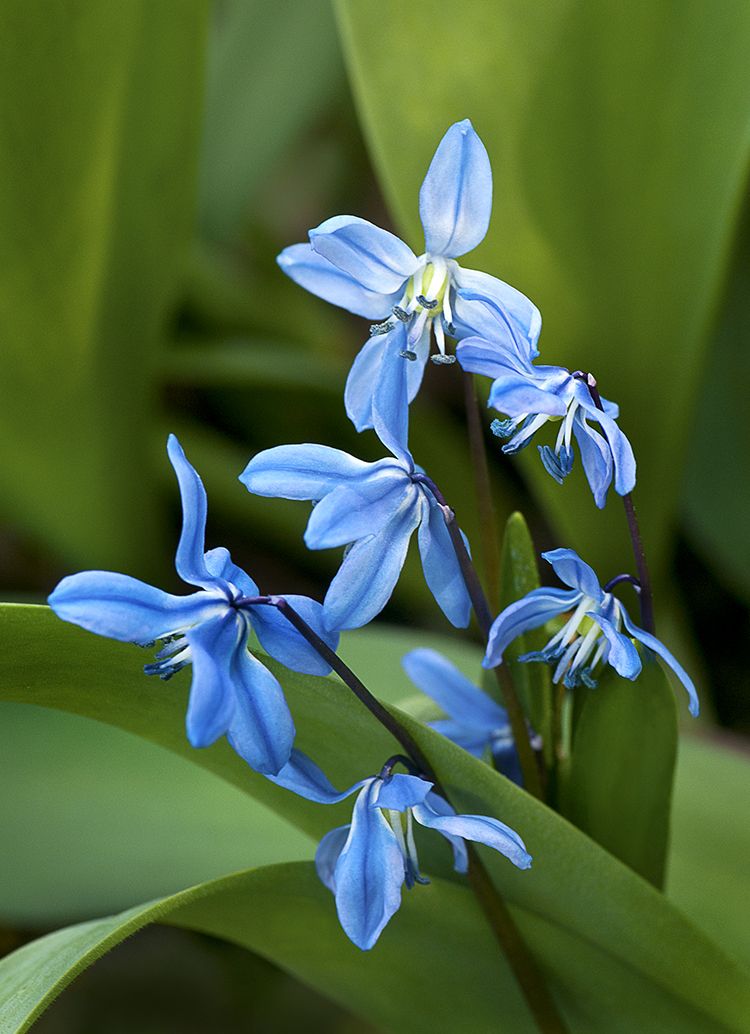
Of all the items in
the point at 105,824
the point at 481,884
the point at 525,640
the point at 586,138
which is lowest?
the point at 105,824

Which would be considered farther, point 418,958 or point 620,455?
point 418,958

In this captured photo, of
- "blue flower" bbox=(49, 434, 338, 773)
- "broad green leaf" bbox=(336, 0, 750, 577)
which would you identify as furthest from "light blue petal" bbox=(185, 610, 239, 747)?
"broad green leaf" bbox=(336, 0, 750, 577)

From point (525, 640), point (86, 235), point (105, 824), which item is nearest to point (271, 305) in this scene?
point (86, 235)

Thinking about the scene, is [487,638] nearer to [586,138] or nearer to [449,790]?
[449,790]

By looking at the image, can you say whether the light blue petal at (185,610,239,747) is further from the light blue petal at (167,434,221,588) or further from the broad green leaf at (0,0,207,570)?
the broad green leaf at (0,0,207,570)

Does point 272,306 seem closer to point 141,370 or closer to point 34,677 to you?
point 141,370

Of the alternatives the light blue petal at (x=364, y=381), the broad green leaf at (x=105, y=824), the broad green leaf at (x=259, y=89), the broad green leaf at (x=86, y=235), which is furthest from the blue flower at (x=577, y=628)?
the broad green leaf at (x=259, y=89)
